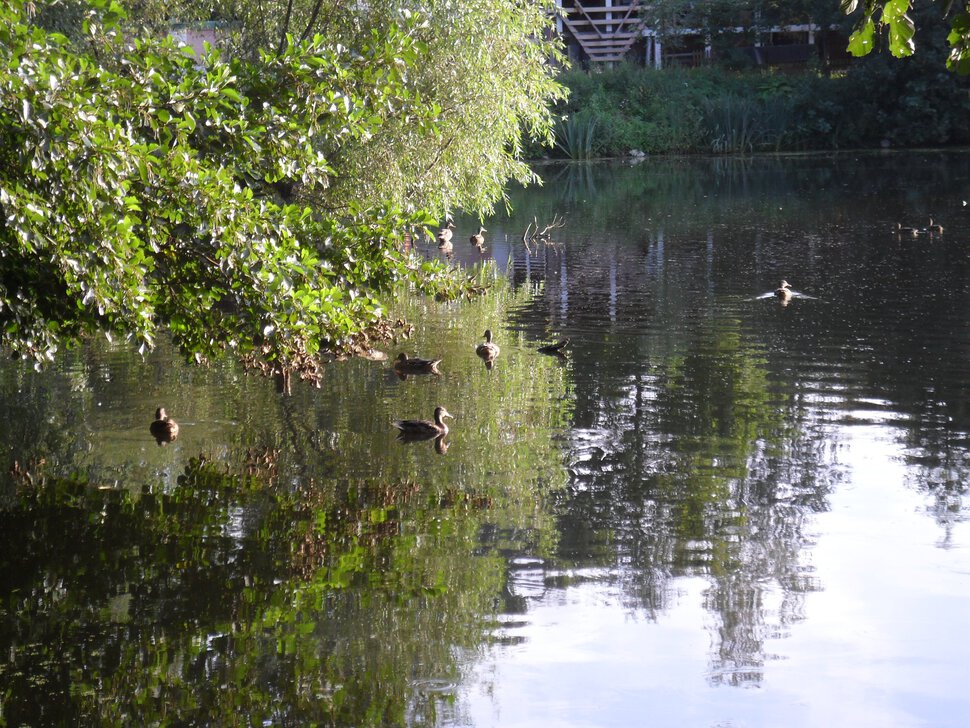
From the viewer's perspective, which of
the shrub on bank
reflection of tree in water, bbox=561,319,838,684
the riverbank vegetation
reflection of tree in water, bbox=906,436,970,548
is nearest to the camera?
reflection of tree in water, bbox=561,319,838,684

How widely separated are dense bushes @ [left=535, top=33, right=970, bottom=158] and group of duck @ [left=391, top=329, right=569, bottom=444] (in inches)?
1319

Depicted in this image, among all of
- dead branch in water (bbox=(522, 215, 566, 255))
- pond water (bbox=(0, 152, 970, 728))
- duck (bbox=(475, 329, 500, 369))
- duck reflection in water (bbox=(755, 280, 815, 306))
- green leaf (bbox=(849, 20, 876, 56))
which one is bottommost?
pond water (bbox=(0, 152, 970, 728))

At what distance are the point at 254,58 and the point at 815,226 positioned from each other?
49.5ft

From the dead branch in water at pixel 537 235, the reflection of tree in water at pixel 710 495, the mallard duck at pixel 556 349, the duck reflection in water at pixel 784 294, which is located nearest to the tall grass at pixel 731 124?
the dead branch in water at pixel 537 235

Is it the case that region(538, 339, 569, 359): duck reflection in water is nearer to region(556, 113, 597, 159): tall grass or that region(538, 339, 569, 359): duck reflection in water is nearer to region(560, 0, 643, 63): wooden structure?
region(556, 113, 597, 159): tall grass

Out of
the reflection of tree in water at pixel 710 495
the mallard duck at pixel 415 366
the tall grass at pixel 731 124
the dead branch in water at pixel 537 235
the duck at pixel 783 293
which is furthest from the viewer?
the tall grass at pixel 731 124

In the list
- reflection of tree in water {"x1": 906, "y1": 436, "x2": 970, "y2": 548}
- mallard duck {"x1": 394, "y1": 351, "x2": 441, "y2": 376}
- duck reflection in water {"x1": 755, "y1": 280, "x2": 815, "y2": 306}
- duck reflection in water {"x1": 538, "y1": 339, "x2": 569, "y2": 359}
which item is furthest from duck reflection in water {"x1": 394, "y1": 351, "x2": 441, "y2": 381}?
duck reflection in water {"x1": 755, "y1": 280, "x2": 815, "y2": 306}

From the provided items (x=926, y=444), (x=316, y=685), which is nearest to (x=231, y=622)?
(x=316, y=685)

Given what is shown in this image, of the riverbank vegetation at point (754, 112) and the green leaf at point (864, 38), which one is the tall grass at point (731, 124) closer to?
the riverbank vegetation at point (754, 112)

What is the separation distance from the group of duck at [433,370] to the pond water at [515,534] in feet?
0.53

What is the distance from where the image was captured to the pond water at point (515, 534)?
718cm

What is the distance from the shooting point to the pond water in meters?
7.18

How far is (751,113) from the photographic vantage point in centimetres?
5019

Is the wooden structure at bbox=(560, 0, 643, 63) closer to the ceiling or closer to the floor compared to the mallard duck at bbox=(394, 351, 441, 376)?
closer to the ceiling
